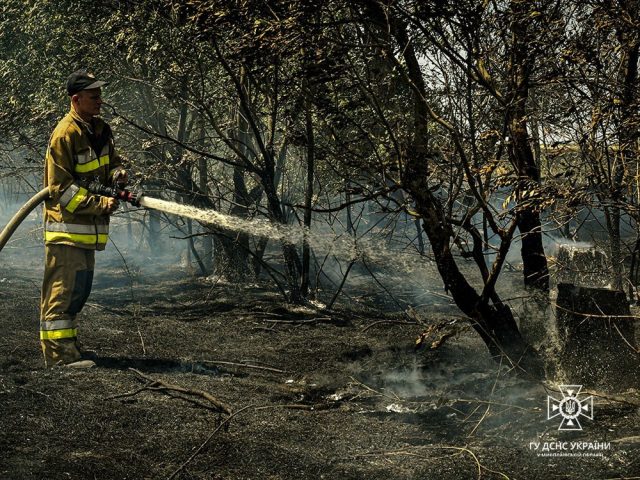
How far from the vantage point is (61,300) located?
597 cm

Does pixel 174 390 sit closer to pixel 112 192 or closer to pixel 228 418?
pixel 228 418

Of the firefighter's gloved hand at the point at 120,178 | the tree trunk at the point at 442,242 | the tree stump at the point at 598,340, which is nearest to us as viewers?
the tree stump at the point at 598,340

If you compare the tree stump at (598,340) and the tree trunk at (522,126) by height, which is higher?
the tree trunk at (522,126)

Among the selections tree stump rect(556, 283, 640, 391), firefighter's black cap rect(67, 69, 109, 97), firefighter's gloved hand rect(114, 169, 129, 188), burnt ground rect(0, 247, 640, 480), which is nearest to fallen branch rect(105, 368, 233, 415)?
burnt ground rect(0, 247, 640, 480)

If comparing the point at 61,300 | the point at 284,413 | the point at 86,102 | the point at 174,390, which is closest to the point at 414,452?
the point at 284,413

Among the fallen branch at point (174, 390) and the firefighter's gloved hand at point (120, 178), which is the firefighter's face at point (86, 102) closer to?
the firefighter's gloved hand at point (120, 178)

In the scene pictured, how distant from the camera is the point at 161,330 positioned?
827 cm

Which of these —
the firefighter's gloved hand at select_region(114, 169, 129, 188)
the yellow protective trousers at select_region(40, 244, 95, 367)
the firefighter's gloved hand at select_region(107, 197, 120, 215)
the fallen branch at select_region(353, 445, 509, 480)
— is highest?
the firefighter's gloved hand at select_region(114, 169, 129, 188)

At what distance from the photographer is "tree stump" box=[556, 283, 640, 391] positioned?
18.2ft

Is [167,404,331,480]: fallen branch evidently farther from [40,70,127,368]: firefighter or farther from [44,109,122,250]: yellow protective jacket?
[44,109,122,250]: yellow protective jacket

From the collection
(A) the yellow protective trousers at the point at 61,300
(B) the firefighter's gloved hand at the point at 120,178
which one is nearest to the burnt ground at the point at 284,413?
(A) the yellow protective trousers at the point at 61,300

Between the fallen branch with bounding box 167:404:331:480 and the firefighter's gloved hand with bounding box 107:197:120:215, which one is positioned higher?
the firefighter's gloved hand with bounding box 107:197:120:215

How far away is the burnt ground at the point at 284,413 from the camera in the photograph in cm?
414

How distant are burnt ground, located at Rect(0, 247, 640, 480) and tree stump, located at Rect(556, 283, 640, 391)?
277 millimetres
